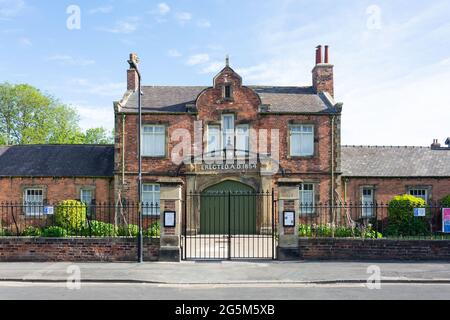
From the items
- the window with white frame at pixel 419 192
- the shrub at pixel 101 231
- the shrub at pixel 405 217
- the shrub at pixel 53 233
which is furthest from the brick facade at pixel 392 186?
the shrub at pixel 53 233

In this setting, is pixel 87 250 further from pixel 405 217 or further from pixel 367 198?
pixel 367 198

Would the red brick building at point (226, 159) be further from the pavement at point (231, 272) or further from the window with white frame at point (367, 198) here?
the pavement at point (231, 272)

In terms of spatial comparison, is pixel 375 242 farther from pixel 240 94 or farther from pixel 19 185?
pixel 19 185

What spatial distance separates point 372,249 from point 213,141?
11527 millimetres

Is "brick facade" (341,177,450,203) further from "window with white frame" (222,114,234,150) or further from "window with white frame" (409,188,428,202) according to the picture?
"window with white frame" (222,114,234,150)

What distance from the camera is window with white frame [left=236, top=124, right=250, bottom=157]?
23.5 meters

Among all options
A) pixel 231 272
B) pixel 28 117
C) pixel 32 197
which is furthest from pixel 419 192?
pixel 28 117

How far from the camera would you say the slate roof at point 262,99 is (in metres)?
24.3

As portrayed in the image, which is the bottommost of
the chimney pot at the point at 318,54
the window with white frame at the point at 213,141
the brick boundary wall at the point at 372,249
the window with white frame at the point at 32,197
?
the brick boundary wall at the point at 372,249

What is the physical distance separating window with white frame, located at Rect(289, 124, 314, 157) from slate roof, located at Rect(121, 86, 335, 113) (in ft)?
3.40

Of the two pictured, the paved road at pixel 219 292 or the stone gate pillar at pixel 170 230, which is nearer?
the paved road at pixel 219 292

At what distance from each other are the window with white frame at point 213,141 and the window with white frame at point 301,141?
3.90 meters

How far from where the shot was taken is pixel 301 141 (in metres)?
24.1

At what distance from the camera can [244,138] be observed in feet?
78.1
